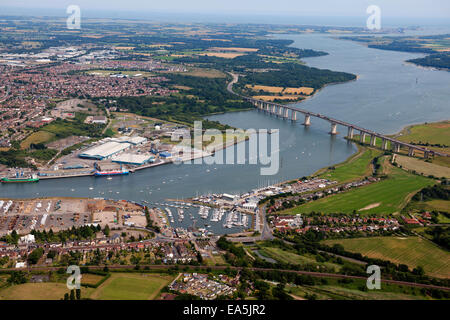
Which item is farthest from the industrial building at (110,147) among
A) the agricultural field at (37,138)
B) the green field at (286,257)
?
the green field at (286,257)

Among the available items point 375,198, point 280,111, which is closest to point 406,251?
point 375,198

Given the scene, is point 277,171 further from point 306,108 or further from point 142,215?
point 306,108

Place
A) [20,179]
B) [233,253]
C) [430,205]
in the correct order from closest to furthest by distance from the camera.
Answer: [233,253] → [430,205] → [20,179]

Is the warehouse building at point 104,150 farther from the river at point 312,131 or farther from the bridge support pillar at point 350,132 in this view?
the bridge support pillar at point 350,132

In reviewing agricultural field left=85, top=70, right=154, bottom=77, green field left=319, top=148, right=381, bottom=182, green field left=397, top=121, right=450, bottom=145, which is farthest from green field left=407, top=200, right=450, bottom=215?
agricultural field left=85, top=70, right=154, bottom=77

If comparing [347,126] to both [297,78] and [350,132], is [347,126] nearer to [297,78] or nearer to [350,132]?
[350,132]
